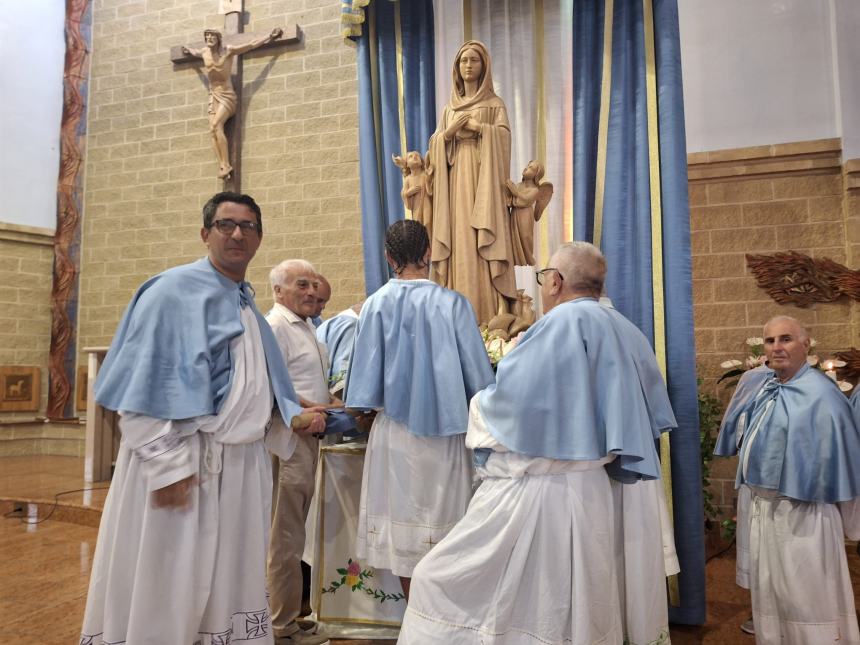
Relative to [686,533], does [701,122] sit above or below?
above

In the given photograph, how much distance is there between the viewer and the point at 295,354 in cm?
344

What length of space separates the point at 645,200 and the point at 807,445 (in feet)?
5.79

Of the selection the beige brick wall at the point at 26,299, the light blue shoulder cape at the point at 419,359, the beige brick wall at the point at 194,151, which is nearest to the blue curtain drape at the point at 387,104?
the beige brick wall at the point at 194,151

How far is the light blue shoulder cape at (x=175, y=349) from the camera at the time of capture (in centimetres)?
218

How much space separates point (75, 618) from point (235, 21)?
22.0 ft

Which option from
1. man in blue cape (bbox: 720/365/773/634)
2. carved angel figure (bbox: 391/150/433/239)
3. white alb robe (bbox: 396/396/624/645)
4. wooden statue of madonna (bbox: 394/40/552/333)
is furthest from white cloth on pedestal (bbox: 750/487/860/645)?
carved angel figure (bbox: 391/150/433/239)

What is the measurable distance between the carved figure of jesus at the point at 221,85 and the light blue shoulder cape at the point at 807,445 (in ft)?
20.8

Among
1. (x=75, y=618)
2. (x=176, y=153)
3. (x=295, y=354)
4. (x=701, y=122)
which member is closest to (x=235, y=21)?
(x=176, y=153)

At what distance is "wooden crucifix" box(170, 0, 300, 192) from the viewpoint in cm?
782

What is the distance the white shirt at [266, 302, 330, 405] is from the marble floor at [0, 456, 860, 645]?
3.83 ft

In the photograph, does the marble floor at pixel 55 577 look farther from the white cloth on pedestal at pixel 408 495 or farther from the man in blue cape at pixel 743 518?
the white cloth on pedestal at pixel 408 495

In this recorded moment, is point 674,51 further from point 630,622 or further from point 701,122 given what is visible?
point 630,622

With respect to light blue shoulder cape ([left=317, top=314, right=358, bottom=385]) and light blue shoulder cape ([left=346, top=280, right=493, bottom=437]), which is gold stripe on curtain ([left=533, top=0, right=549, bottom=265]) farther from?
light blue shoulder cape ([left=346, top=280, right=493, bottom=437])

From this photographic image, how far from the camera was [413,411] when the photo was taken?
2949 mm
